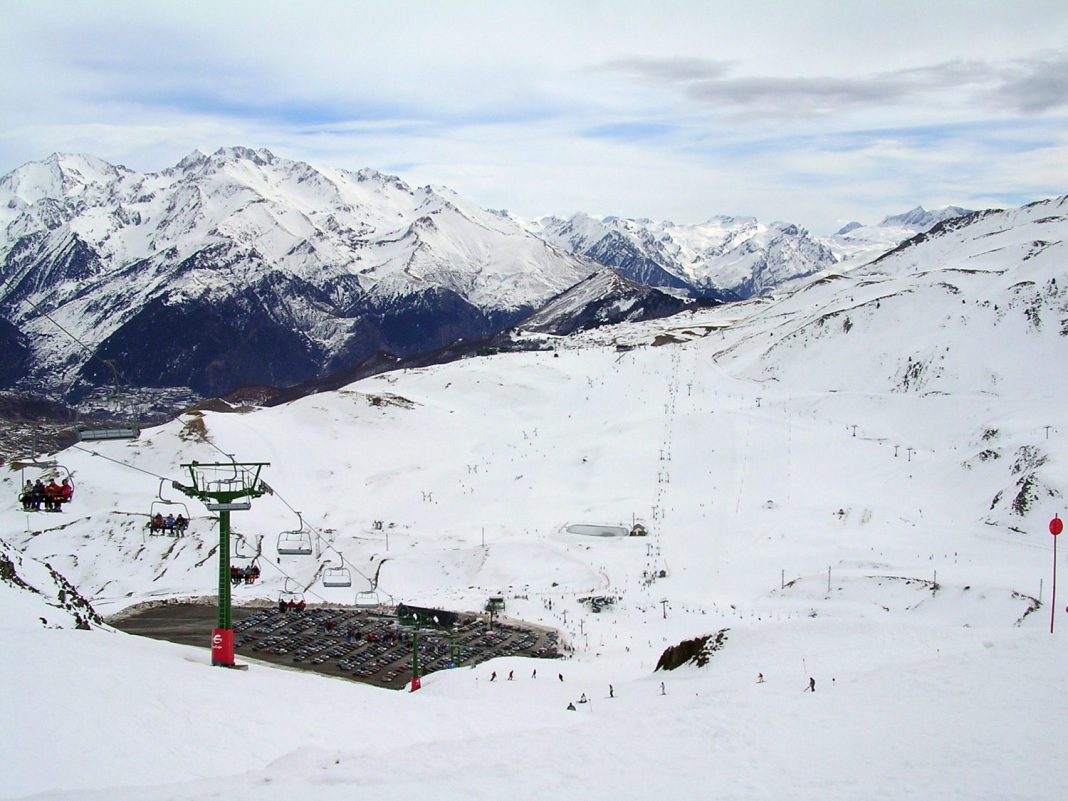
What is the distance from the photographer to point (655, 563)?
6700 cm

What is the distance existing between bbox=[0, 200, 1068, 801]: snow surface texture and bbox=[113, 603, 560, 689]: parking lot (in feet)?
11.5

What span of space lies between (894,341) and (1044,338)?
1727 centimetres

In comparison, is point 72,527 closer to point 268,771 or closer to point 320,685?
point 320,685

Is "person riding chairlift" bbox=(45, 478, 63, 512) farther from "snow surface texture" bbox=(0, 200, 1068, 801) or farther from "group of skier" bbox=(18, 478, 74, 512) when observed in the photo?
"snow surface texture" bbox=(0, 200, 1068, 801)

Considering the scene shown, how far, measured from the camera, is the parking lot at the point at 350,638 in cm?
4866

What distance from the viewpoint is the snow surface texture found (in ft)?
61.3

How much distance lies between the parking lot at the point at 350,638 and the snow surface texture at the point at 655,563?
350 centimetres

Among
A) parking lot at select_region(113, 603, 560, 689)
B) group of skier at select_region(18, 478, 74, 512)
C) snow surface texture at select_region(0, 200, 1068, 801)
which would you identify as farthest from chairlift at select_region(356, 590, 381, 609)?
group of skier at select_region(18, 478, 74, 512)

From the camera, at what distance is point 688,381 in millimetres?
128125

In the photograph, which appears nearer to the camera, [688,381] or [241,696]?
[241,696]

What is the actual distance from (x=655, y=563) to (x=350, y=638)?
22983mm

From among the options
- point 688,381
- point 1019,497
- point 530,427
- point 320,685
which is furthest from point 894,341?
point 320,685

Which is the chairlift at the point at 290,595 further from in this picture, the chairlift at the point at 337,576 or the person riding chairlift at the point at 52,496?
the person riding chairlift at the point at 52,496

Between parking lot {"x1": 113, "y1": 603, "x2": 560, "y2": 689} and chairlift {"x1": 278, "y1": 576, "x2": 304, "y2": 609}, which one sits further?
chairlift {"x1": 278, "y1": 576, "x2": 304, "y2": 609}
